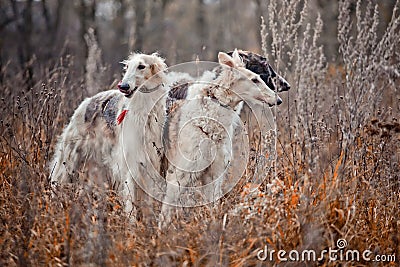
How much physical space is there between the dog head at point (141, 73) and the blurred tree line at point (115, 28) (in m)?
0.76

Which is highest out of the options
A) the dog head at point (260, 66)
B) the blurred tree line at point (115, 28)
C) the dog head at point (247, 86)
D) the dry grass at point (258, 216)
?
the blurred tree line at point (115, 28)

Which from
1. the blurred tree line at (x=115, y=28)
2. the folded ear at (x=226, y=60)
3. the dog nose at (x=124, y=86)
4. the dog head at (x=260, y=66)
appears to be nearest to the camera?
the folded ear at (x=226, y=60)

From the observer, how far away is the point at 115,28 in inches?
642

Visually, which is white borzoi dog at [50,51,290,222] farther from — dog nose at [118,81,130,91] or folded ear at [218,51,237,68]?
folded ear at [218,51,237,68]

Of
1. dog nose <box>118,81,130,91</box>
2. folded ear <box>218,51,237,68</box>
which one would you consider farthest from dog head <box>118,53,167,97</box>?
folded ear <box>218,51,237,68</box>

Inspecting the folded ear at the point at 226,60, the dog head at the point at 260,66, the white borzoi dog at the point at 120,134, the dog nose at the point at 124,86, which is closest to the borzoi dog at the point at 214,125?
the folded ear at the point at 226,60

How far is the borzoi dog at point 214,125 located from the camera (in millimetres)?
4172

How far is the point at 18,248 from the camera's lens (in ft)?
10.5

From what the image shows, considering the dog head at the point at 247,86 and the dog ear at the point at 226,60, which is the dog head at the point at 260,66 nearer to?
the dog head at the point at 247,86

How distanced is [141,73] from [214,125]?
0.79m

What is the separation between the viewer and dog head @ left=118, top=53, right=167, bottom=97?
442cm

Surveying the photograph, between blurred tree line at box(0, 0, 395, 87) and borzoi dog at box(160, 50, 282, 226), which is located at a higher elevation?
blurred tree line at box(0, 0, 395, 87)

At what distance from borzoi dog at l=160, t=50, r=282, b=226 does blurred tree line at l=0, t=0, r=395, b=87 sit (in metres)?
1.08

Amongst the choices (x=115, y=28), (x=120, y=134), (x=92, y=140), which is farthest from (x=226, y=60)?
(x=115, y=28)
